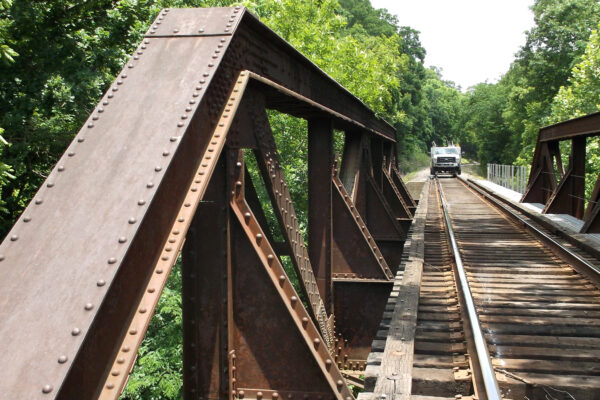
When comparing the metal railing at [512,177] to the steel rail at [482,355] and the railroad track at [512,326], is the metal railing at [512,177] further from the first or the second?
the steel rail at [482,355]

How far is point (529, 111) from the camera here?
50.0 meters

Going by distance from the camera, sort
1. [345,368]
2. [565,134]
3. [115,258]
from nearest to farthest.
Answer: [115,258], [345,368], [565,134]

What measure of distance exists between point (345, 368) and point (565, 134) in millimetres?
7990

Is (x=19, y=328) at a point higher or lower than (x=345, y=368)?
higher

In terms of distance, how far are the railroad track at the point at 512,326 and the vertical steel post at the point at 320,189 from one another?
48.5 inches

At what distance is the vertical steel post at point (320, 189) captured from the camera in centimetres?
615

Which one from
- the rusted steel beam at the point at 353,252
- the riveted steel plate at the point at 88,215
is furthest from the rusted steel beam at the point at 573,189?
the riveted steel plate at the point at 88,215

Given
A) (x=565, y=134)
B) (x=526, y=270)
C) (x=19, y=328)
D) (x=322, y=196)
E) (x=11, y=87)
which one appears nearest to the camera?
(x=19, y=328)

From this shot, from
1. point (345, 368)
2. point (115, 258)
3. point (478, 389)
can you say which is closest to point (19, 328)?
point (115, 258)

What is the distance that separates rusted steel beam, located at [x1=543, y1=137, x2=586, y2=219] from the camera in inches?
476

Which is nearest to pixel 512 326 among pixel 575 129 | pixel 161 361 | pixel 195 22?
pixel 195 22

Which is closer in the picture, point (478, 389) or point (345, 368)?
point (478, 389)

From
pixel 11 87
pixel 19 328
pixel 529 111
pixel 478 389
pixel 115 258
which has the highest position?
pixel 529 111

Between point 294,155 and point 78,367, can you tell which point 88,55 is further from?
point 78,367
